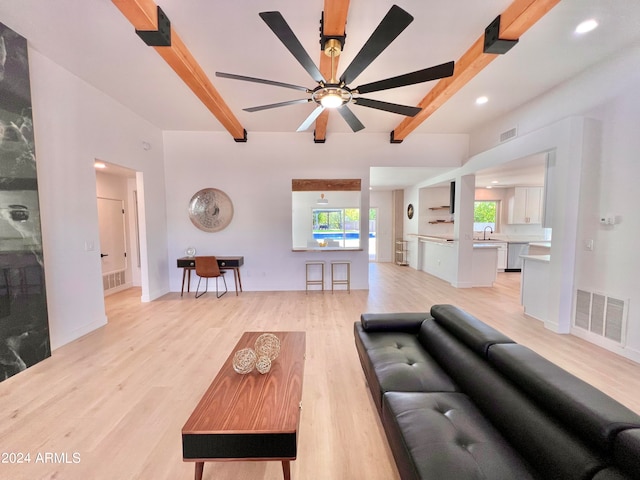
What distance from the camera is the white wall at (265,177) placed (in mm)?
5102

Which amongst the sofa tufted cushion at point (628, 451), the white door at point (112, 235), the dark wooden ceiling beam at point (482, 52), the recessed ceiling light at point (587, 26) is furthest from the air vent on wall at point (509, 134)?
the white door at point (112, 235)

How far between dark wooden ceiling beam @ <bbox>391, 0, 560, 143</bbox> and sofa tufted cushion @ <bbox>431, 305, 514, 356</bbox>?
2.38 m

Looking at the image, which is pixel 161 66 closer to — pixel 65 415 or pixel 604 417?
pixel 65 415

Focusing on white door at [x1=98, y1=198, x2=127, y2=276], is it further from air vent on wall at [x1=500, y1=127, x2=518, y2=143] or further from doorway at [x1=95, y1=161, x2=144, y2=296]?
air vent on wall at [x1=500, y1=127, x2=518, y2=143]

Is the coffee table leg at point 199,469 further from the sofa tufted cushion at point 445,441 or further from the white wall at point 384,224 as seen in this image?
the white wall at point 384,224

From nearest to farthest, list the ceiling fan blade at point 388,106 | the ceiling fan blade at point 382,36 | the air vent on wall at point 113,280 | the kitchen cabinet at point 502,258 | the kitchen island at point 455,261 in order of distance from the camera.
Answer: the ceiling fan blade at point 382,36, the ceiling fan blade at point 388,106, the air vent on wall at point 113,280, the kitchen island at point 455,261, the kitchen cabinet at point 502,258

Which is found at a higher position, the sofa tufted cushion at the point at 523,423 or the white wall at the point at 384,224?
the white wall at the point at 384,224

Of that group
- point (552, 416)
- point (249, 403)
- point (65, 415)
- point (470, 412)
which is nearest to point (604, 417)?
point (552, 416)

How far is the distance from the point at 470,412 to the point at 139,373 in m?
2.71

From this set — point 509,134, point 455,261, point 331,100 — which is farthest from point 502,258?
point 331,100

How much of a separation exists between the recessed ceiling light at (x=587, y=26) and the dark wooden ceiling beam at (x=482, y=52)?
0.64 metres

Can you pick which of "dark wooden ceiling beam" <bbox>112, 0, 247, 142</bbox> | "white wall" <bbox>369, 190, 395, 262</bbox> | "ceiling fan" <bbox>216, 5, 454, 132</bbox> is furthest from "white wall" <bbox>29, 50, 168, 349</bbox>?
"white wall" <bbox>369, 190, 395, 262</bbox>

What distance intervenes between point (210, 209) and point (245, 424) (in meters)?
4.54

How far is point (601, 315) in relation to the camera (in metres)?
2.92
